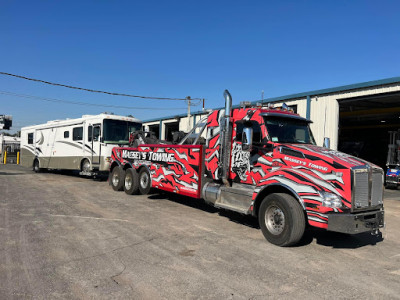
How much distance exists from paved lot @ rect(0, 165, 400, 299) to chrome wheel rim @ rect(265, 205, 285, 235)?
0.31 m

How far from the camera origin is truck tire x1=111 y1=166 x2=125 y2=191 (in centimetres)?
1182

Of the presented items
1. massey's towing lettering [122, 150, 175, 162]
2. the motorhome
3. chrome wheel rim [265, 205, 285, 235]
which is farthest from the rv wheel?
chrome wheel rim [265, 205, 285, 235]

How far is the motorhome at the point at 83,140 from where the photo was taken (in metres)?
14.5

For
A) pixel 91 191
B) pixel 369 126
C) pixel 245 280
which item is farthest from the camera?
pixel 369 126

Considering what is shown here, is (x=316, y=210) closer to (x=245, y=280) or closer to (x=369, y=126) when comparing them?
(x=245, y=280)

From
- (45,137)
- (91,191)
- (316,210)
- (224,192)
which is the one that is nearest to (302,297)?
(316,210)

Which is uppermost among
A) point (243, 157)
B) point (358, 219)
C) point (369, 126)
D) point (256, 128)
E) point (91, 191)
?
point (369, 126)

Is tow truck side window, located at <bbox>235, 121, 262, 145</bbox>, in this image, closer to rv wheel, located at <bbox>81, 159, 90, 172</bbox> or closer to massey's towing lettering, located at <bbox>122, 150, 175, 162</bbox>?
massey's towing lettering, located at <bbox>122, 150, 175, 162</bbox>

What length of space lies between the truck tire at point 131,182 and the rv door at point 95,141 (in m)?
3.55

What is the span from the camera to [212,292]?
3785 mm

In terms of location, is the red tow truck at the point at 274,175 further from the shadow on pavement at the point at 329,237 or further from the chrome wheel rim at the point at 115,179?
the chrome wheel rim at the point at 115,179

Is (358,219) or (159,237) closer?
(358,219)

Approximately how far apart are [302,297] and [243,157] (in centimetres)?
372

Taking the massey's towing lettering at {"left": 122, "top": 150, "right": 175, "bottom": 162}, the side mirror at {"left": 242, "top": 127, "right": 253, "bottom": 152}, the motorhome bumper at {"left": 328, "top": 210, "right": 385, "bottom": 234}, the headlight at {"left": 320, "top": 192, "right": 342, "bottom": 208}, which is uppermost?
the side mirror at {"left": 242, "top": 127, "right": 253, "bottom": 152}
